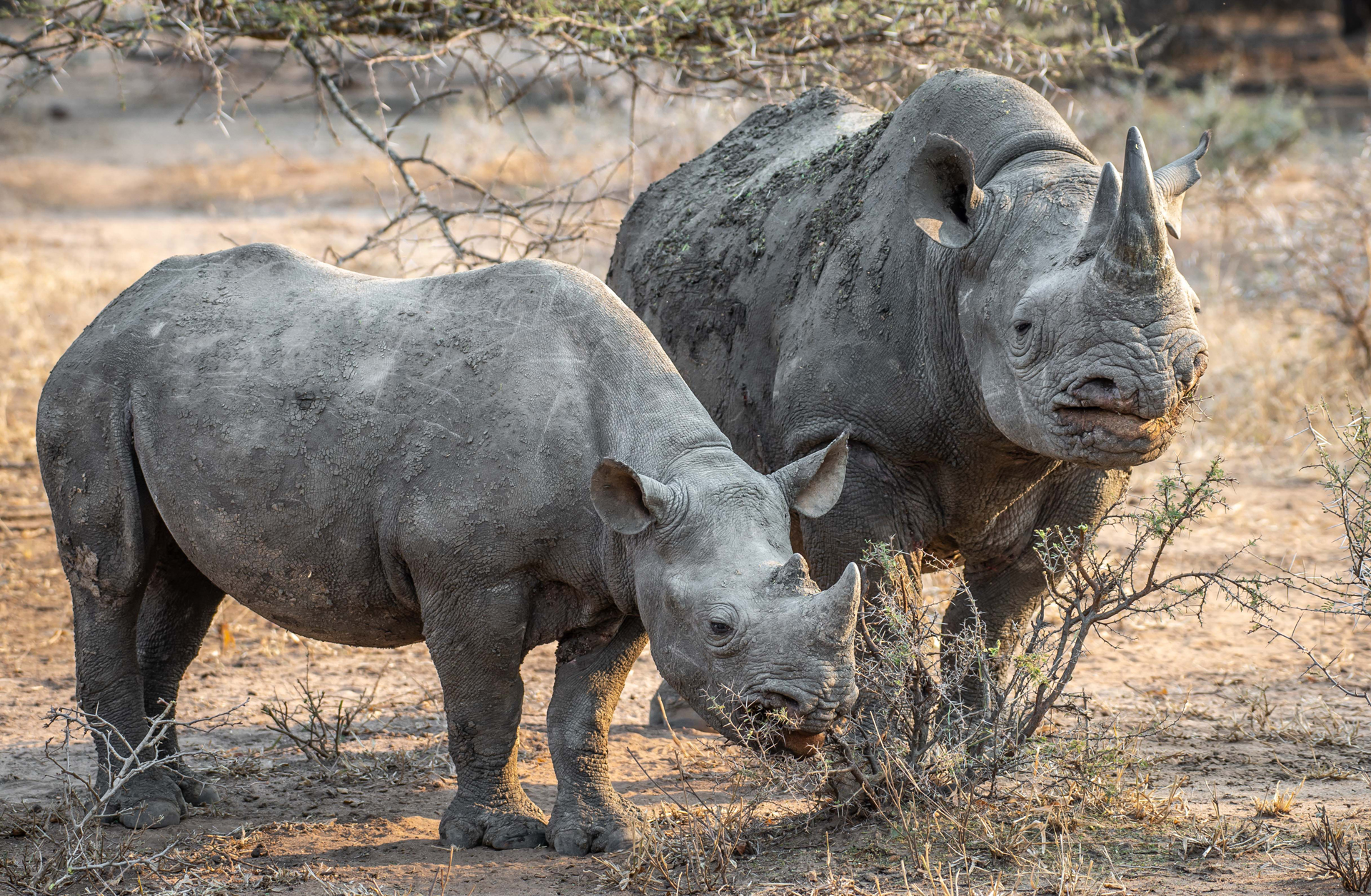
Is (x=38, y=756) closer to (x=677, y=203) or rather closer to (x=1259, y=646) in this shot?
(x=677, y=203)

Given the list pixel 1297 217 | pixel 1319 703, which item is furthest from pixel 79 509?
pixel 1297 217

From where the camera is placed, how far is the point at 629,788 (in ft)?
19.0

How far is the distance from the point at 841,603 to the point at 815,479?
71 centimetres

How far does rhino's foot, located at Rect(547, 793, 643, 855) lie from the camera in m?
4.91

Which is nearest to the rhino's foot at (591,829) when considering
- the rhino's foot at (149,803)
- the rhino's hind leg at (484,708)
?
the rhino's hind leg at (484,708)

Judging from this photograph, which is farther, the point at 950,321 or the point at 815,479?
the point at 950,321

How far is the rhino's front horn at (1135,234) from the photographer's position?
162 inches

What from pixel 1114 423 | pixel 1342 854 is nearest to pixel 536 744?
pixel 1114 423

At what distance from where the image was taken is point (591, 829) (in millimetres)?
4945

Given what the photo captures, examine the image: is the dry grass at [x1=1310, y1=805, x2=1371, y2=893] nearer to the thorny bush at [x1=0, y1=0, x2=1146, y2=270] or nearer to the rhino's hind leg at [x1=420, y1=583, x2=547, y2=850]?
the rhino's hind leg at [x1=420, y1=583, x2=547, y2=850]

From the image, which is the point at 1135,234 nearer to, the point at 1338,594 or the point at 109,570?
the point at 1338,594

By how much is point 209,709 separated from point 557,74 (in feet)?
13.2

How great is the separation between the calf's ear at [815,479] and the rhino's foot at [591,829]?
3.98ft

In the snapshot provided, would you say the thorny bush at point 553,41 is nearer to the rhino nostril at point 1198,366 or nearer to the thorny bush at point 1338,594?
the thorny bush at point 1338,594
